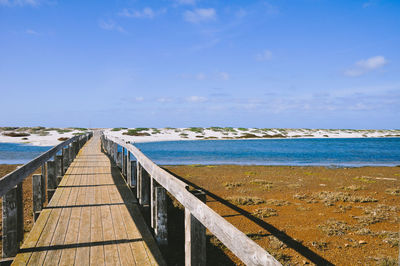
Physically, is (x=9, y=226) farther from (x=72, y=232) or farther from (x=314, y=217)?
(x=314, y=217)

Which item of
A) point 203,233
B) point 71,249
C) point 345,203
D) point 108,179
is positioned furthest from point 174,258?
point 345,203

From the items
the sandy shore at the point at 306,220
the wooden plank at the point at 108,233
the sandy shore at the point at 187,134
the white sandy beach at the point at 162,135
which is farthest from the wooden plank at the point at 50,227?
the sandy shore at the point at 187,134

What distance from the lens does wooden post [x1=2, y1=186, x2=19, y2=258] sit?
14.2 feet

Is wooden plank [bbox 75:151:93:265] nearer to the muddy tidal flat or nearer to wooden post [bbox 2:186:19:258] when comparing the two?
wooden post [bbox 2:186:19:258]

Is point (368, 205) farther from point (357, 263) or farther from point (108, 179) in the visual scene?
point (108, 179)

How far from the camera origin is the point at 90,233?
15.5 feet

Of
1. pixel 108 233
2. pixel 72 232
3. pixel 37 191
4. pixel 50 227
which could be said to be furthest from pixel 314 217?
pixel 37 191

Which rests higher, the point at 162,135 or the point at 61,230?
the point at 162,135

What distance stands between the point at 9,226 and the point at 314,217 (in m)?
8.23

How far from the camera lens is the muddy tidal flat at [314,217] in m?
6.24

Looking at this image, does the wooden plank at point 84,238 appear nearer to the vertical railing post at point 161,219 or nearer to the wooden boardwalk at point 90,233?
the wooden boardwalk at point 90,233

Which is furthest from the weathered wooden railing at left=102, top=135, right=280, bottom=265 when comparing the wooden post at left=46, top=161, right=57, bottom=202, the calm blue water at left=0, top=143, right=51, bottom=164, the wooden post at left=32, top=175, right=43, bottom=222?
the calm blue water at left=0, top=143, right=51, bottom=164

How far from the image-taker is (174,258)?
19.2 feet

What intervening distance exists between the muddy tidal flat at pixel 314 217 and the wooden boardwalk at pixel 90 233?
99.4 inches
